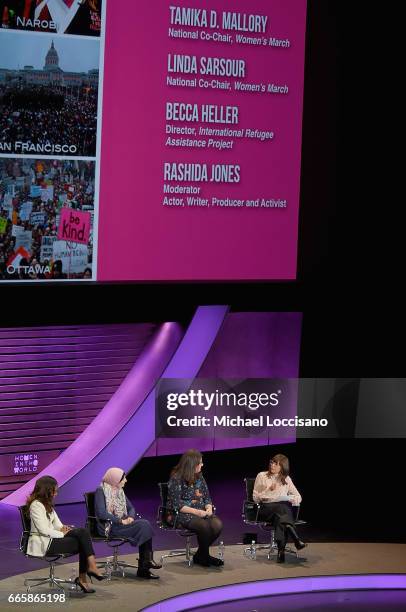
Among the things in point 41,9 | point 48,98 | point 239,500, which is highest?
point 41,9

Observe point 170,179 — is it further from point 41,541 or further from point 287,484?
point 41,541

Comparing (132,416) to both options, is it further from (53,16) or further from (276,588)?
(53,16)

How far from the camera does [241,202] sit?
36.8 ft

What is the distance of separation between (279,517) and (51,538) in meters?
2.05

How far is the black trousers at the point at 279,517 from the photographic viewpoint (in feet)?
31.9

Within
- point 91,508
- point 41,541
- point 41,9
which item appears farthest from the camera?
point 41,9

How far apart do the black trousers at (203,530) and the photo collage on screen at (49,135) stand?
93.8 inches

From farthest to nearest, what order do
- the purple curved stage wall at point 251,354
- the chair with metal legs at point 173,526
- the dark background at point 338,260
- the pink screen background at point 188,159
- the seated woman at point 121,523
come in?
the purple curved stage wall at point 251,354, the dark background at point 338,260, the pink screen background at point 188,159, the chair with metal legs at point 173,526, the seated woman at point 121,523

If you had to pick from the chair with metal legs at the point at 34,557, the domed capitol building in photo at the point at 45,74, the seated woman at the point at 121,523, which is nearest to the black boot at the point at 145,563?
the seated woman at the point at 121,523

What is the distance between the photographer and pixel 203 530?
9.41 meters

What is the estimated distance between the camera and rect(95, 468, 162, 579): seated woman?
9016 millimetres

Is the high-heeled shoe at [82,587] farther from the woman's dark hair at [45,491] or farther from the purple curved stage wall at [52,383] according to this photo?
the purple curved stage wall at [52,383]

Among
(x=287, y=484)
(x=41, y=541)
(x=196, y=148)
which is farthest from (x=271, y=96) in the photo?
(x=41, y=541)

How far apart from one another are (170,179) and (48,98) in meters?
1.39
